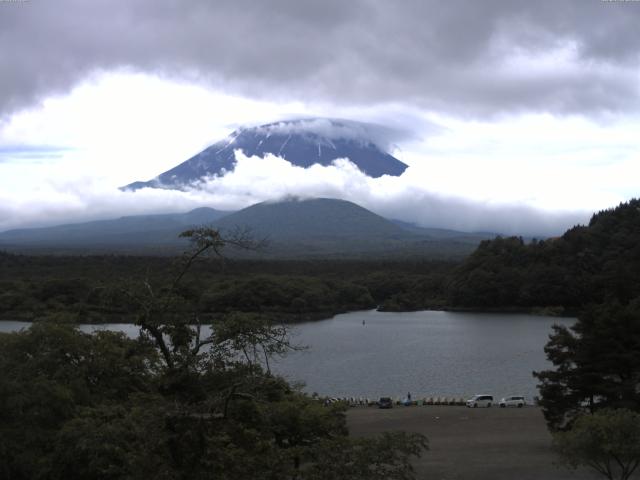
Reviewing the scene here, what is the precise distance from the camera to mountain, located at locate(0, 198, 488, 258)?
118238 mm

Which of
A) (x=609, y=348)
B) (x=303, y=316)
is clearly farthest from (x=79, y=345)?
(x=303, y=316)

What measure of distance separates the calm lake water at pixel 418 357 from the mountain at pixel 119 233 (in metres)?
85.1

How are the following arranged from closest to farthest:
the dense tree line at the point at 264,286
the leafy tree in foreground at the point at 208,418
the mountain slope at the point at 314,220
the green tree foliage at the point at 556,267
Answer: the leafy tree in foreground at the point at 208,418, the dense tree line at the point at 264,286, the green tree foliage at the point at 556,267, the mountain slope at the point at 314,220

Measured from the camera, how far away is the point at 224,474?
494cm

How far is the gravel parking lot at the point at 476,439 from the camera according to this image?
1294cm

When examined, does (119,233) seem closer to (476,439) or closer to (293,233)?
(293,233)

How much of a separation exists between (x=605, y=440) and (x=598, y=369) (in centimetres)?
463

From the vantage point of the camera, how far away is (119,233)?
151 metres

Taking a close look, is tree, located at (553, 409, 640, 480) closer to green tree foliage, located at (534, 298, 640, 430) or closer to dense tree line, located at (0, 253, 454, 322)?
green tree foliage, located at (534, 298, 640, 430)

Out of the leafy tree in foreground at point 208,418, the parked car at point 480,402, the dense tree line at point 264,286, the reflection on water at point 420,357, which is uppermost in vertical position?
the leafy tree in foreground at point 208,418

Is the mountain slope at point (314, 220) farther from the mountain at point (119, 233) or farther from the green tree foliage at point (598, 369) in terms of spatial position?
the green tree foliage at point (598, 369)

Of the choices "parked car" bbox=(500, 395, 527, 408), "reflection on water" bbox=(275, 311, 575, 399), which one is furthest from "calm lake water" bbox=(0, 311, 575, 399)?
"parked car" bbox=(500, 395, 527, 408)

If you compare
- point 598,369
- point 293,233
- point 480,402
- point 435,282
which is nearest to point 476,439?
point 598,369

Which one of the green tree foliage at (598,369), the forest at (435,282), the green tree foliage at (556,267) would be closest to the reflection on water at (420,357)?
the forest at (435,282)
